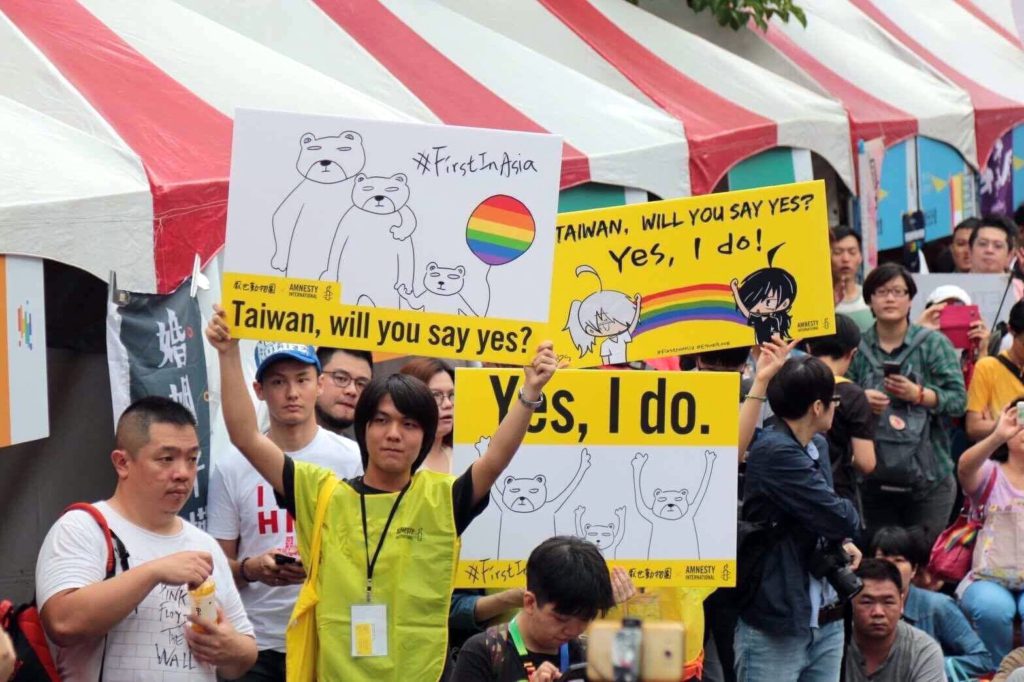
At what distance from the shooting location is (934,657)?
6.35 metres

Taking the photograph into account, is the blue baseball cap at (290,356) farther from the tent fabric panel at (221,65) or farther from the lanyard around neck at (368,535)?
the tent fabric panel at (221,65)

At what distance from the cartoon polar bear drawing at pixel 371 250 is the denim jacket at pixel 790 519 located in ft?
5.08

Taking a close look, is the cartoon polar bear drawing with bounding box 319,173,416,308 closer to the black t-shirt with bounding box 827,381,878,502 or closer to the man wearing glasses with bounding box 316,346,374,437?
the man wearing glasses with bounding box 316,346,374,437

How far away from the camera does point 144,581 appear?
418cm

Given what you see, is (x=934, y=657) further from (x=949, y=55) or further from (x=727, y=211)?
(x=949, y=55)

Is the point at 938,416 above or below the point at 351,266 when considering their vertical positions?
below

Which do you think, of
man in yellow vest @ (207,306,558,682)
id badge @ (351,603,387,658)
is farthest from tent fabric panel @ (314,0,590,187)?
id badge @ (351,603,387,658)

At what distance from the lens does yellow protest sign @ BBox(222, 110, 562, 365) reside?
15.6ft

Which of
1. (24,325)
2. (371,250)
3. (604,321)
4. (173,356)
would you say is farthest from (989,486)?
(24,325)

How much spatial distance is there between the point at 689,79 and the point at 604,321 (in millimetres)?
5085

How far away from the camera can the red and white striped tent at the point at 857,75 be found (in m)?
11.9

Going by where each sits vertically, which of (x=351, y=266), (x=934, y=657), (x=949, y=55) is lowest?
(x=934, y=657)

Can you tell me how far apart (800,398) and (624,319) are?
63 centimetres

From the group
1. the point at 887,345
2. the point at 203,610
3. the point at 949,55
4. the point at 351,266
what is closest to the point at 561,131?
the point at 887,345
